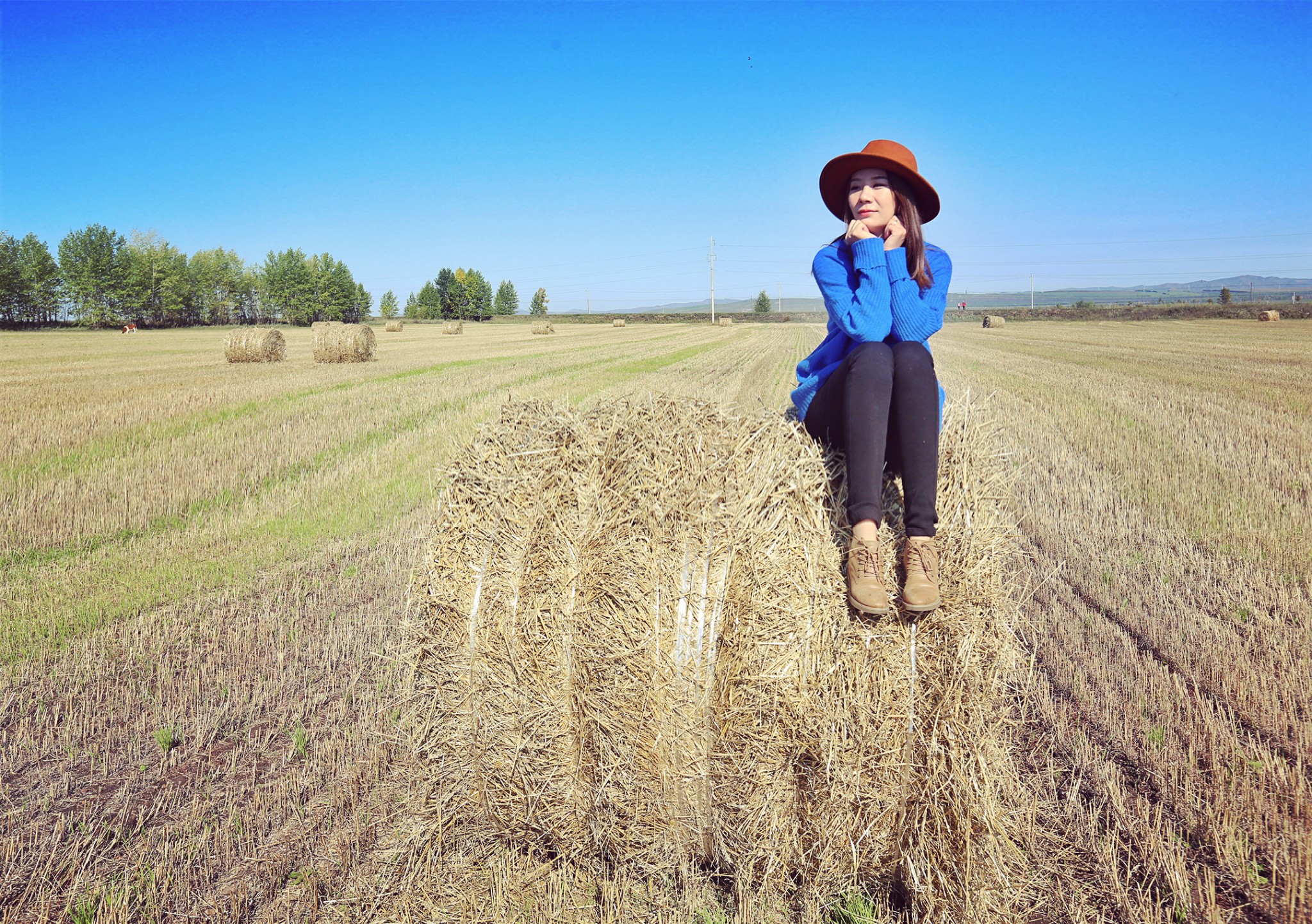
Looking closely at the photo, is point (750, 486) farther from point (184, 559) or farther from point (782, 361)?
point (782, 361)

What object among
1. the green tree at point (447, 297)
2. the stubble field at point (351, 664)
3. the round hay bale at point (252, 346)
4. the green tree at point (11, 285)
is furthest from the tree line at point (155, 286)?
the stubble field at point (351, 664)

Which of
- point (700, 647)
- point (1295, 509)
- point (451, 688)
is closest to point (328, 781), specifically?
point (451, 688)

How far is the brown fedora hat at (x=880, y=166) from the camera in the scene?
3.32m

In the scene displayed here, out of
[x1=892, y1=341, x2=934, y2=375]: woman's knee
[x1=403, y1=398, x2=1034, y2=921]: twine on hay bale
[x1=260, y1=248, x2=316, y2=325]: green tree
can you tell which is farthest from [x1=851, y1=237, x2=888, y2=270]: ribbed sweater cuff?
[x1=260, y1=248, x2=316, y2=325]: green tree

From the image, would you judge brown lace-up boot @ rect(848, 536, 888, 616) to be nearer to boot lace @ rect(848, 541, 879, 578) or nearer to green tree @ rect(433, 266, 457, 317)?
boot lace @ rect(848, 541, 879, 578)

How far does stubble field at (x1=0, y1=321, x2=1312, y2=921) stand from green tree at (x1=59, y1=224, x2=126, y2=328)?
8323 cm

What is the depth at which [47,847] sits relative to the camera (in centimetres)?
294

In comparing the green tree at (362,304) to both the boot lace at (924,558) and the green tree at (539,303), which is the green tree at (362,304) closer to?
the green tree at (539,303)

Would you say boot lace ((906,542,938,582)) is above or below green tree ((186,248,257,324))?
below

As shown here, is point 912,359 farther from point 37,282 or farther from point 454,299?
point 454,299

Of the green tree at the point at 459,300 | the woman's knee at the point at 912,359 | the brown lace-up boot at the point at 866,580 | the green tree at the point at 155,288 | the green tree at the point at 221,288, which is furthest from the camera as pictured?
the green tree at the point at 459,300

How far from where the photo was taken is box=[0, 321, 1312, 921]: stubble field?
283cm

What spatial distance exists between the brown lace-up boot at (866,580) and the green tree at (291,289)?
4459 inches

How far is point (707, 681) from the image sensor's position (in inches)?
109
